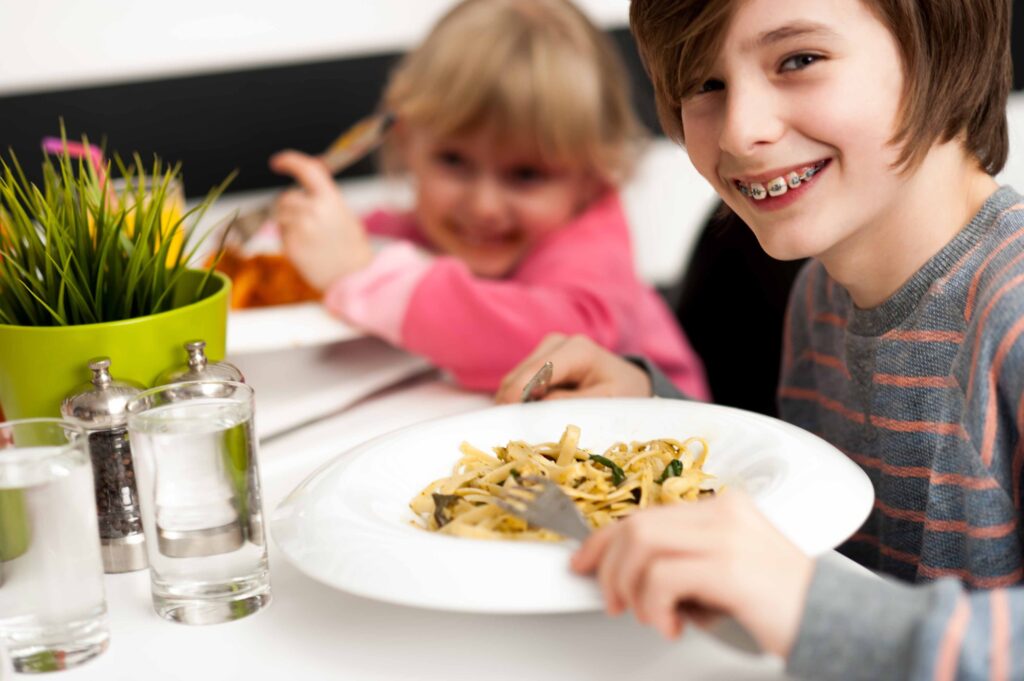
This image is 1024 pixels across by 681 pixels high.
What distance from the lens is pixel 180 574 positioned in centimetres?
81

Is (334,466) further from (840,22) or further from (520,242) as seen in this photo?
(520,242)

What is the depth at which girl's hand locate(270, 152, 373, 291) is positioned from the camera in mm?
1538

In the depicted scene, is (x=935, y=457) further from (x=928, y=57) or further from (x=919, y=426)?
(x=928, y=57)

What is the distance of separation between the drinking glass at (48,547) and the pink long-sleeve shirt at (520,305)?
65 centimetres

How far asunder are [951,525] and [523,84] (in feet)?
3.53

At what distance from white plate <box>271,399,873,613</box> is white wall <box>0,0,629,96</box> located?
149cm

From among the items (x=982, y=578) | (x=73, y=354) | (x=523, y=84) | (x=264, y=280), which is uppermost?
(x=523, y=84)

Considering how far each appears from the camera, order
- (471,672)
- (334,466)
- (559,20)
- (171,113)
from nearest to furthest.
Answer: (471,672) < (334,466) < (559,20) < (171,113)

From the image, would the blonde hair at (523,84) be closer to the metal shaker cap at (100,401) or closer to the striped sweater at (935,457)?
the striped sweater at (935,457)

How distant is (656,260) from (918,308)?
153 cm

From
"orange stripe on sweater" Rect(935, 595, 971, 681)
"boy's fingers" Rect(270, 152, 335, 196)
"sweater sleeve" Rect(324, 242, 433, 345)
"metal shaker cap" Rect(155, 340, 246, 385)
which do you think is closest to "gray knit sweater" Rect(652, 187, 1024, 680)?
"orange stripe on sweater" Rect(935, 595, 971, 681)

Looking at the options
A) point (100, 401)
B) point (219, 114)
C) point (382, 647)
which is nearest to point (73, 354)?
point (100, 401)

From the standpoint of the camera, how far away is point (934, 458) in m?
1.02

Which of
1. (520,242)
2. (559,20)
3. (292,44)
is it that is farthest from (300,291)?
(292,44)
